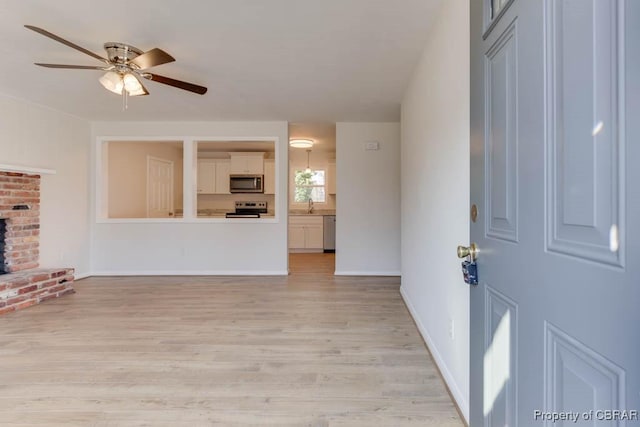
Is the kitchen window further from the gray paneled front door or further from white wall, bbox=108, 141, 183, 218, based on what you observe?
the gray paneled front door

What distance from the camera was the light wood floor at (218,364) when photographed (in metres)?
1.69

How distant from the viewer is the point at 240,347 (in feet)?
8.02

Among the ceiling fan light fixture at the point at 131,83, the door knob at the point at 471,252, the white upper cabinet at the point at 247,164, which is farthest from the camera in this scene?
the white upper cabinet at the point at 247,164

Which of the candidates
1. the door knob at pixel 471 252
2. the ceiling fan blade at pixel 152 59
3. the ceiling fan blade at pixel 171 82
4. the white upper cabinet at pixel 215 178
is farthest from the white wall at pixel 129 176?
the door knob at pixel 471 252

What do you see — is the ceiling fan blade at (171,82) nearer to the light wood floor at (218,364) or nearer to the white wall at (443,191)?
the white wall at (443,191)

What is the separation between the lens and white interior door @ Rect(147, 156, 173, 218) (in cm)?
632

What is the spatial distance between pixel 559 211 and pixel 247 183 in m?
6.85

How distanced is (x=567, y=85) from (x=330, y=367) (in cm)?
201

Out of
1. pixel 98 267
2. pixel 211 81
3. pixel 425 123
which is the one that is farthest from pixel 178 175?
pixel 425 123

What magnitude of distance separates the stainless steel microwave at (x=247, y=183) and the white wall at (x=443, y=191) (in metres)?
4.67

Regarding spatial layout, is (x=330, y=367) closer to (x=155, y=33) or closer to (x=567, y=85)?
(x=567, y=85)

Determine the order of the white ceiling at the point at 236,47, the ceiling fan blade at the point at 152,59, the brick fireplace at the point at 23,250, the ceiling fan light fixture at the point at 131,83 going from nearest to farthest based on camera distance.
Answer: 1. the white ceiling at the point at 236,47
2. the ceiling fan blade at the point at 152,59
3. the ceiling fan light fixture at the point at 131,83
4. the brick fireplace at the point at 23,250

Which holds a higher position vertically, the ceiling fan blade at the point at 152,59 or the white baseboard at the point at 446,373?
the ceiling fan blade at the point at 152,59

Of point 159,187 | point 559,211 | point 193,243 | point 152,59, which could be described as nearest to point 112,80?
point 152,59
